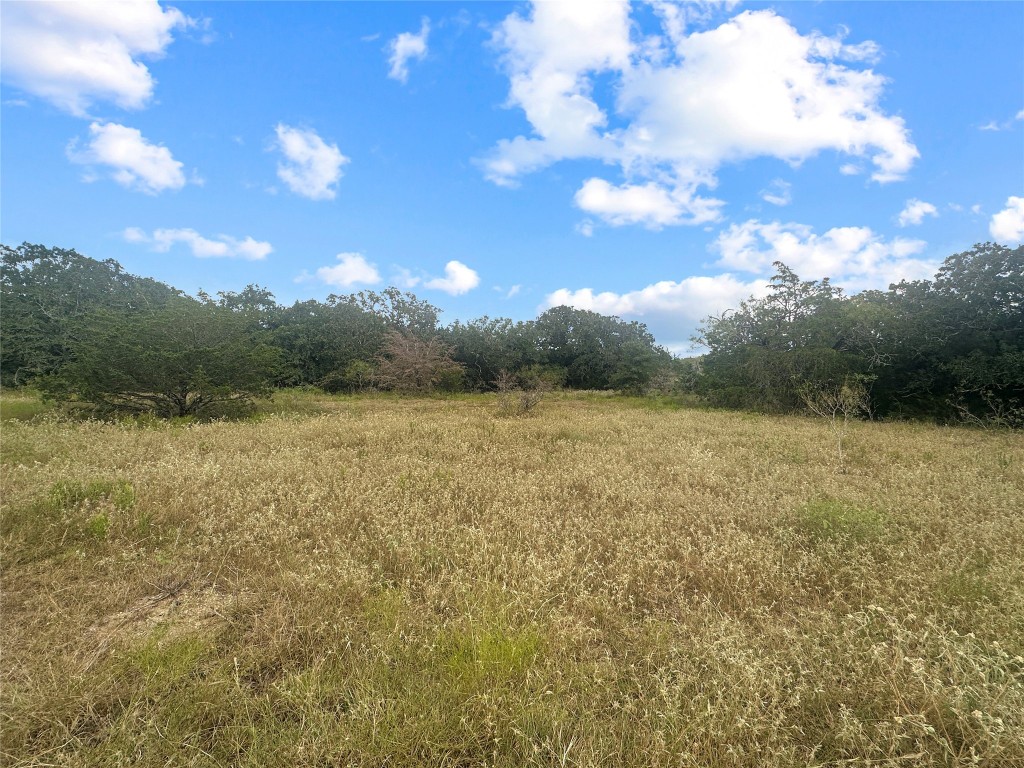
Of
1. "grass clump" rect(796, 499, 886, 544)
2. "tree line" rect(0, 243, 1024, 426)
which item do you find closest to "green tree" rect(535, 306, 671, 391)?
"tree line" rect(0, 243, 1024, 426)

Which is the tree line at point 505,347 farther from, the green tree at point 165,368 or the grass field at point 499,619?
the grass field at point 499,619

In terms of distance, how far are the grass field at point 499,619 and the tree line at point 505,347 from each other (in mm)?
A: 8751

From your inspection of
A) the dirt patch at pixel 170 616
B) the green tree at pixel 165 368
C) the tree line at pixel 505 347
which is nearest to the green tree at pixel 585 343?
the tree line at pixel 505 347

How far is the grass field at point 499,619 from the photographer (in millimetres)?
2115

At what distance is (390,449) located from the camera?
8523 millimetres

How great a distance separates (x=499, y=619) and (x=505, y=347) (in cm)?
4005

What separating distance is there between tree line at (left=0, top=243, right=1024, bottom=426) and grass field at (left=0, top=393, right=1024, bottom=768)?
875 centimetres

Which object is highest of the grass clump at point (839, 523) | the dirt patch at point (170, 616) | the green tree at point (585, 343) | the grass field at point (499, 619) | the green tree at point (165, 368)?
the green tree at point (585, 343)

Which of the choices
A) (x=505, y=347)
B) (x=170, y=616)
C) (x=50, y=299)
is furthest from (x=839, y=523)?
(x=50, y=299)

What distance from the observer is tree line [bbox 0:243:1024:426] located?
14.0 m

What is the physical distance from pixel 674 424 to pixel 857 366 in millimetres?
11690

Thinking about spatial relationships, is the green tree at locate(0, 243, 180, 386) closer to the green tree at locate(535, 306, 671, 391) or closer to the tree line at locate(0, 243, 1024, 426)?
the tree line at locate(0, 243, 1024, 426)

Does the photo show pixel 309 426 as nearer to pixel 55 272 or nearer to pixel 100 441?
pixel 100 441

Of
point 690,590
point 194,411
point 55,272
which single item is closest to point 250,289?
point 55,272
